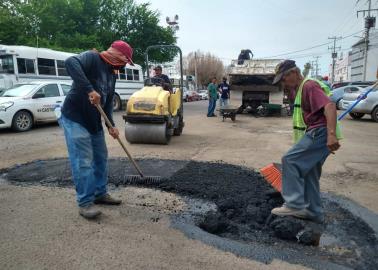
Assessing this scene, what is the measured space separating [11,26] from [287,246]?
968 inches

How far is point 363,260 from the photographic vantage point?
3.39 metres

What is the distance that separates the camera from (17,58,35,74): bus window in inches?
604

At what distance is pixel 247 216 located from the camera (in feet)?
14.0

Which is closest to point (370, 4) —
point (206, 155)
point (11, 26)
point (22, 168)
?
point (11, 26)

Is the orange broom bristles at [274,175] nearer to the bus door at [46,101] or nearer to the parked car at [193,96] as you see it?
the bus door at [46,101]

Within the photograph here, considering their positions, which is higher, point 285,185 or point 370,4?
point 370,4

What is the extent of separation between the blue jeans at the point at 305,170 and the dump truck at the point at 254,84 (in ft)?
45.4

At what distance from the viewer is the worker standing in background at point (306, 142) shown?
149 inches

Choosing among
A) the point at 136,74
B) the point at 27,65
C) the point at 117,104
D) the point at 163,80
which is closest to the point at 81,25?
the point at 136,74

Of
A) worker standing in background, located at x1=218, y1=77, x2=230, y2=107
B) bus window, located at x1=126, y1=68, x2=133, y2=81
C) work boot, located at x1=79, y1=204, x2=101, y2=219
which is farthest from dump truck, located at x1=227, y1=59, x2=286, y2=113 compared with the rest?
work boot, located at x1=79, y1=204, x2=101, y2=219

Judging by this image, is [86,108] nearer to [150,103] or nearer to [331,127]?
[331,127]

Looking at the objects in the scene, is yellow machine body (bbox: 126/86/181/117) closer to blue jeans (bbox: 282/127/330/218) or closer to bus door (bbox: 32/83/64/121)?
bus door (bbox: 32/83/64/121)

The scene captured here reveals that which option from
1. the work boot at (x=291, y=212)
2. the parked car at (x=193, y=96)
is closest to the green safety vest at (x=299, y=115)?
the work boot at (x=291, y=212)

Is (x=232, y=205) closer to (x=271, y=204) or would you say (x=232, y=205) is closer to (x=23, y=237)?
(x=271, y=204)
